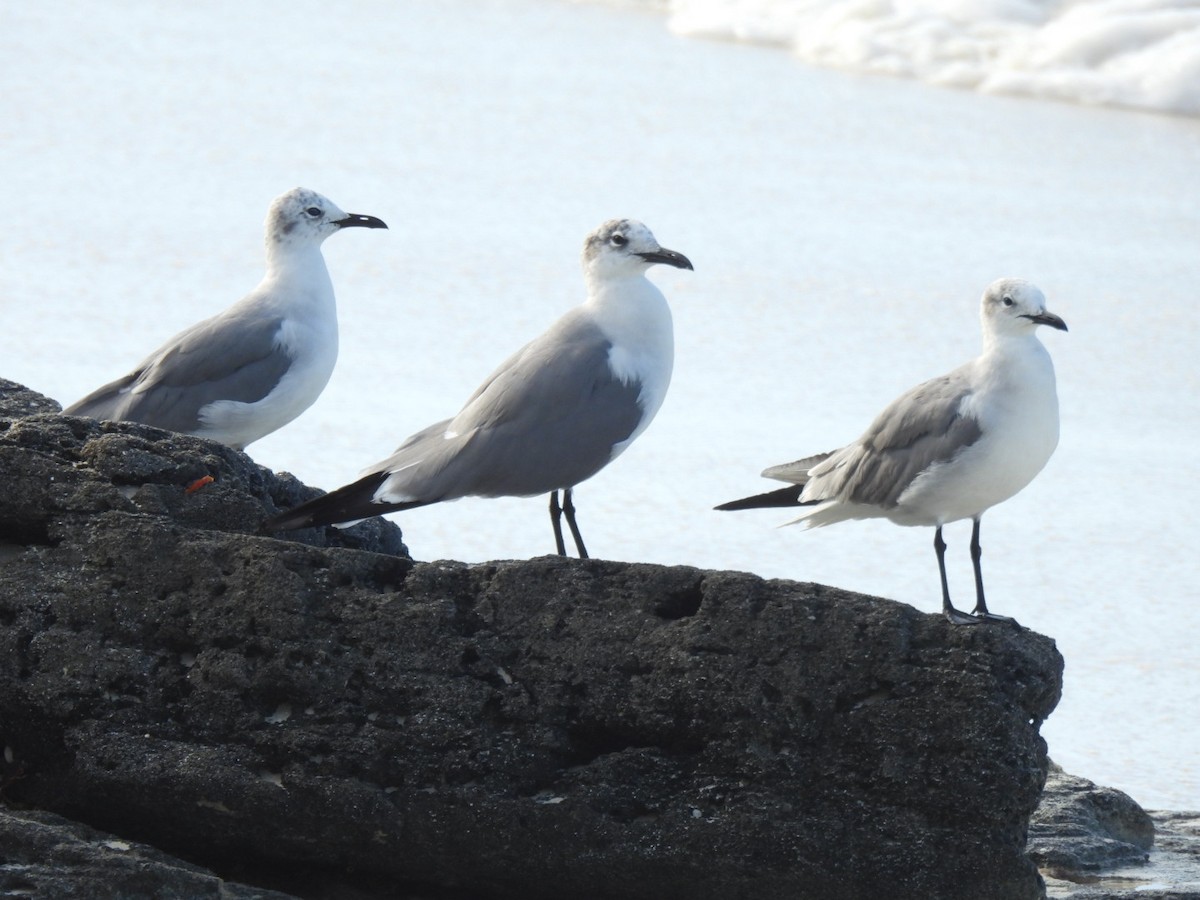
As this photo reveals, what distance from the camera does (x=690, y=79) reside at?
34.0ft

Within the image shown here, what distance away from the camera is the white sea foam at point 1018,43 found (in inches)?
388

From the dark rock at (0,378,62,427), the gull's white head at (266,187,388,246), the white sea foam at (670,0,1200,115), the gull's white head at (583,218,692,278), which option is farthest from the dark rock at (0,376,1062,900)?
the white sea foam at (670,0,1200,115)

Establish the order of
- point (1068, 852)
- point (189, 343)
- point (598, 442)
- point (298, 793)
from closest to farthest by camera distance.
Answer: point (298, 793), point (1068, 852), point (598, 442), point (189, 343)

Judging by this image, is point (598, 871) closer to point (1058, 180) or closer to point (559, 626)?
point (559, 626)

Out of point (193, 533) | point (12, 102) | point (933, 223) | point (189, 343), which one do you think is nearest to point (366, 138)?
point (12, 102)

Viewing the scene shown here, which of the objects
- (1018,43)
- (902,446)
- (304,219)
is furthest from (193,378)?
(1018,43)

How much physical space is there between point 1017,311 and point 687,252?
143 inches

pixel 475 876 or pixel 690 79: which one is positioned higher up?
pixel 690 79

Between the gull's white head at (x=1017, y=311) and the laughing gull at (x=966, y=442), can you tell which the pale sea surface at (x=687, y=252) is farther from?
the gull's white head at (x=1017, y=311)

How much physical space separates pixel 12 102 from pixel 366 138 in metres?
1.69

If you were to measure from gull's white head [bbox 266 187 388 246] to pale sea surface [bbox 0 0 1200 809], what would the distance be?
64 cm

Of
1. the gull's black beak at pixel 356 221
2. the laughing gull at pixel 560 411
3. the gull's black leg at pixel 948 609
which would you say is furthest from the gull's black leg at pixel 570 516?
the gull's black beak at pixel 356 221

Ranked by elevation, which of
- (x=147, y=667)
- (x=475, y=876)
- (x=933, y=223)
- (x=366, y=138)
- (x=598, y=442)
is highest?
(x=366, y=138)

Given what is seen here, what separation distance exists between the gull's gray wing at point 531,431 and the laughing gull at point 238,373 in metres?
0.77
